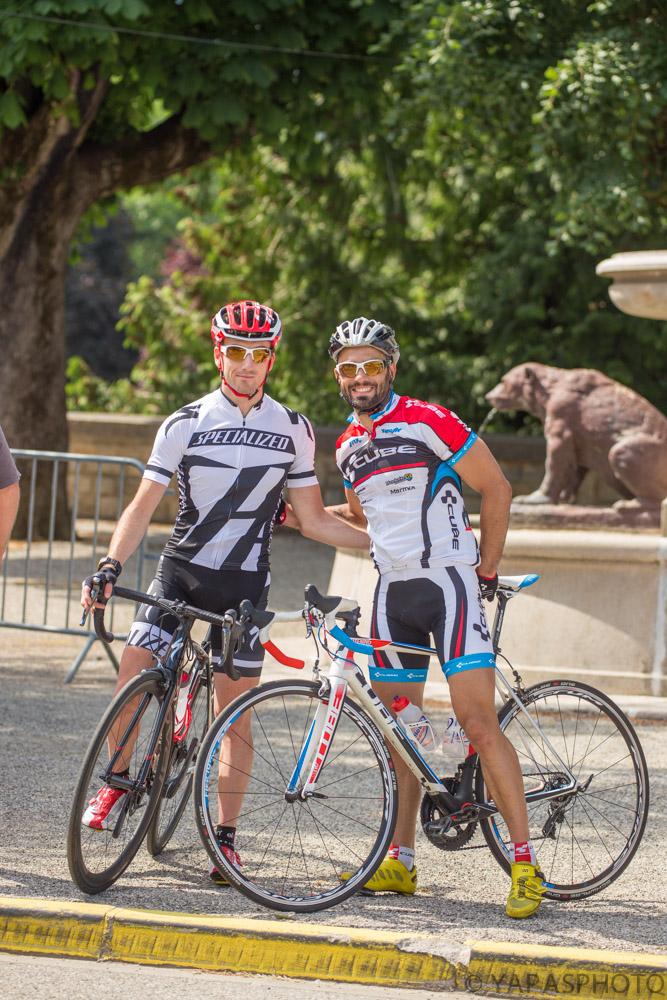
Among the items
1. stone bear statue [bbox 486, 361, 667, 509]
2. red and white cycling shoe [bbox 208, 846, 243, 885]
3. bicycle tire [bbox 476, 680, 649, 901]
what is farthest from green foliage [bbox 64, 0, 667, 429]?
red and white cycling shoe [bbox 208, 846, 243, 885]

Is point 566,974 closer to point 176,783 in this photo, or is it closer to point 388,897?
point 388,897

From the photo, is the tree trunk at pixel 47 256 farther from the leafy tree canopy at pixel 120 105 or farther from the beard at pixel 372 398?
the beard at pixel 372 398

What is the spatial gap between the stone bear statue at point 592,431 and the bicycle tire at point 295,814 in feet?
10.2

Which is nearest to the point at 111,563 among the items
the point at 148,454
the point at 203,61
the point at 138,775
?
the point at 138,775

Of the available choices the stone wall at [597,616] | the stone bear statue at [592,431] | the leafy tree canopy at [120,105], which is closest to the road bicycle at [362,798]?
the stone wall at [597,616]

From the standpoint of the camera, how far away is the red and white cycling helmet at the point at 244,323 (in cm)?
423

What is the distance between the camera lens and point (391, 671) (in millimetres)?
4270

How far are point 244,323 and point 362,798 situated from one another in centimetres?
213

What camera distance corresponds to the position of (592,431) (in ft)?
27.4

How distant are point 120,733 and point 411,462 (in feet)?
4.22

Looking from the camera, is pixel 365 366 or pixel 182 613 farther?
pixel 365 366

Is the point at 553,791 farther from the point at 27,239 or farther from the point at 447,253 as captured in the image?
the point at 447,253

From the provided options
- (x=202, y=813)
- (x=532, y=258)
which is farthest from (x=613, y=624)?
(x=532, y=258)

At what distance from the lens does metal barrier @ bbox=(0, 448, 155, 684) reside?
7.96m
